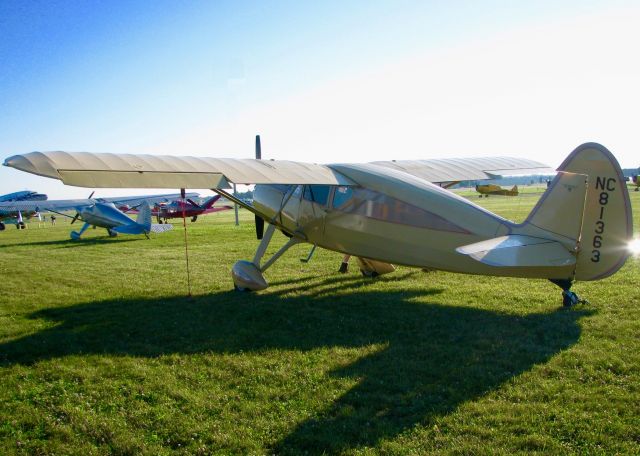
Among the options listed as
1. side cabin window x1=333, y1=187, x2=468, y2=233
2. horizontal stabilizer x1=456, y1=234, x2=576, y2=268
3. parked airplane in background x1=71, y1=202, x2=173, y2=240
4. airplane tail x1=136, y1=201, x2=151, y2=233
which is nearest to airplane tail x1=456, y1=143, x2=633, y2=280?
horizontal stabilizer x1=456, y1=234, x2=576, y2=268

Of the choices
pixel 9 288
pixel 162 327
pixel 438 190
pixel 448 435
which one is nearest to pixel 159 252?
pixel 9 288

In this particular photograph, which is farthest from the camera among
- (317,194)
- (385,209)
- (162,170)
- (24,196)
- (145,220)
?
(24,196)

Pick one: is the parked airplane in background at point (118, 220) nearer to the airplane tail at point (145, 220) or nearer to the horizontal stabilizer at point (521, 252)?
the airplane tail at point (145, 220)

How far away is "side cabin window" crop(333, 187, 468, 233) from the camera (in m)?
6.77

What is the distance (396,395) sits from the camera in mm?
4082

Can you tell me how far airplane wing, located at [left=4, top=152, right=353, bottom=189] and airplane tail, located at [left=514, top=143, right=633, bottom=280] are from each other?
3.37 metres

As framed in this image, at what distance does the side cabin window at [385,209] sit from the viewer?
6773 mm

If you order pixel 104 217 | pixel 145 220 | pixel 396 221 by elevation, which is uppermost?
pixel 396 221

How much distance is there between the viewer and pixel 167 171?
283 inches

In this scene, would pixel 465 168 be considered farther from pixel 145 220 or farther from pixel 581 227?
pixel 145 220

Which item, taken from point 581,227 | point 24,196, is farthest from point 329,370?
point 24,196

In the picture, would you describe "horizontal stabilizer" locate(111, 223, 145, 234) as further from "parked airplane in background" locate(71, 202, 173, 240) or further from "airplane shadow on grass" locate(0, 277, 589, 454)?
"airplane shadow on grass" locate(0, 277, 589, 454)

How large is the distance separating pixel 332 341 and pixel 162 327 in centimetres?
254

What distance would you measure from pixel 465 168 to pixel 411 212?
159 inches
